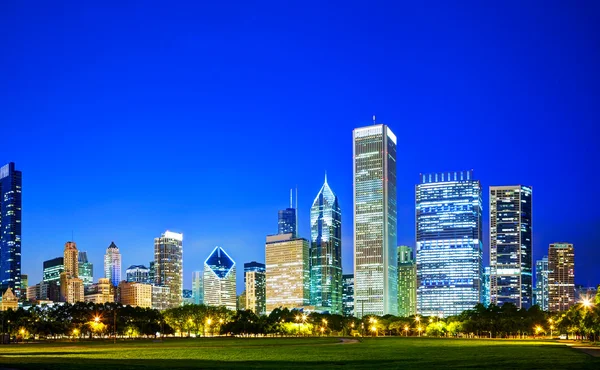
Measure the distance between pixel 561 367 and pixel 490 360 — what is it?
8.25 metres

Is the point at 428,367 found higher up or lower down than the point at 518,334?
higher up

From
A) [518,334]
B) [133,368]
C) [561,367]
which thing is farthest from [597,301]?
[518,334]

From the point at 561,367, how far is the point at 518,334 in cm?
13030

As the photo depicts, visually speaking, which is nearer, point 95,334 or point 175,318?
point 95,334

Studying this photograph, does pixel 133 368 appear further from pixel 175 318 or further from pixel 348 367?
pixel 175 318

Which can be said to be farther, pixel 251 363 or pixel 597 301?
Answer: pixel 597 301

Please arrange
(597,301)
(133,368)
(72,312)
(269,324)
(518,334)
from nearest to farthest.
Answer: (133,368), (597,301), (72,312), (518,334), (269,324)

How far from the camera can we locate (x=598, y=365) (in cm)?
4656

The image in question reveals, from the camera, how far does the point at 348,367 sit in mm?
45875

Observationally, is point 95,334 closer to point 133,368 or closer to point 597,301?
point 597,301

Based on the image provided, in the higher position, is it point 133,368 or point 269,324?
point 133,368

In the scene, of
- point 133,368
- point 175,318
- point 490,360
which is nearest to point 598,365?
point 490,360

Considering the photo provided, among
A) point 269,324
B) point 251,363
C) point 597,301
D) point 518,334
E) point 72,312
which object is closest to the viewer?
point 251,363

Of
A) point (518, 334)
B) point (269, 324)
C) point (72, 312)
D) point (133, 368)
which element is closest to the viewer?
point (133, 368)
